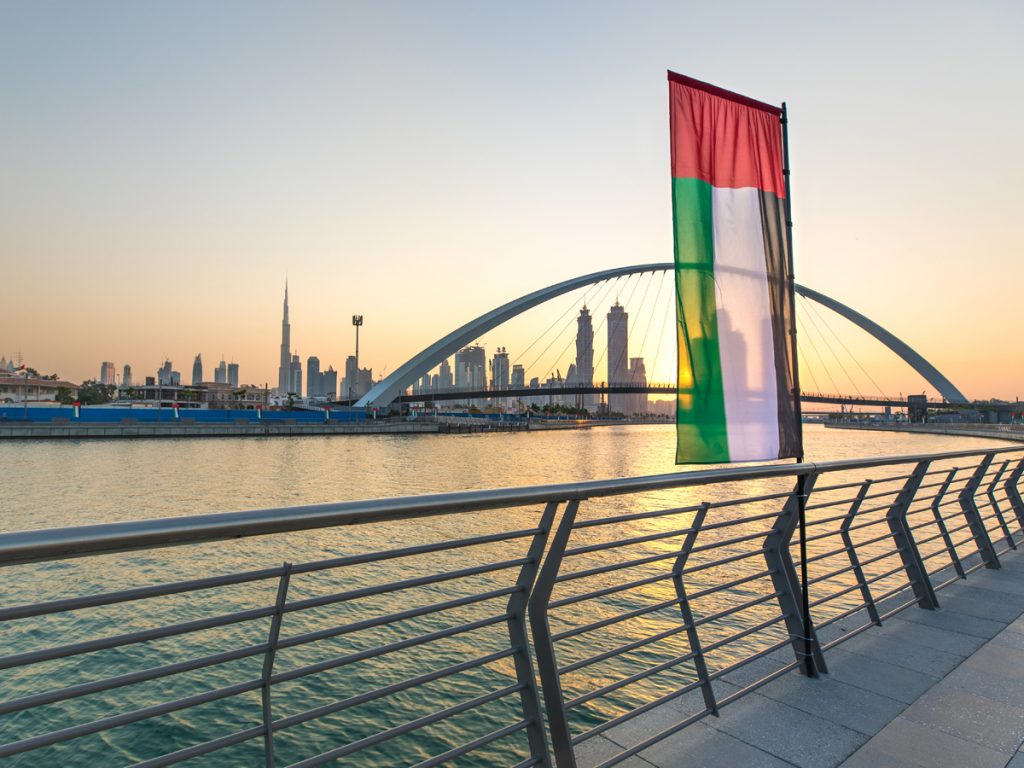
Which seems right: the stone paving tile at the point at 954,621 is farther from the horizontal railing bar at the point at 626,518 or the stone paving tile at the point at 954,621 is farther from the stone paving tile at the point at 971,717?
the horizontal railing bar at the point at 626,518

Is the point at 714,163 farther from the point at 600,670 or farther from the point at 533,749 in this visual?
the point at 600,670

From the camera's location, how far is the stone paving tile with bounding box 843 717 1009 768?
2541mm

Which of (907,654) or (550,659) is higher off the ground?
(550,659)

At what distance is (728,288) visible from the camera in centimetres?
330

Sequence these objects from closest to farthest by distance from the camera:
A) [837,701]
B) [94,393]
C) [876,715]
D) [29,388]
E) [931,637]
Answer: [876,715]
[837,701]
[931,637]
[29,388]
[94,393]

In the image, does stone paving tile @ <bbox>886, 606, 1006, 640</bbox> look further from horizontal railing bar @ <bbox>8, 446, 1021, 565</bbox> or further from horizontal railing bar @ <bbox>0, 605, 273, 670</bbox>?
horizontal railing bar @ <bbox>0, 605, 273, 670</bbox>

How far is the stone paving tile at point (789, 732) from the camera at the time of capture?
8.39 feet

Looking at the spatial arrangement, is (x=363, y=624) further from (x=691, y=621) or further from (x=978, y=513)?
(x=978, y=513)

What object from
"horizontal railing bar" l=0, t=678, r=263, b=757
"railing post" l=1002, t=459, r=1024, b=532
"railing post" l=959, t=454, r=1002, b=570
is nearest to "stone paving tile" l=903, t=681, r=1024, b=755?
"railing post" l=959, t=454, r=1002, b=570

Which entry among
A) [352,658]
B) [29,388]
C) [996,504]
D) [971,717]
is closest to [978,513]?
[996,504]

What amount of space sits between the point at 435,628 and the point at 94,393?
559ft

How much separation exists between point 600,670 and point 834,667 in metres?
3.45

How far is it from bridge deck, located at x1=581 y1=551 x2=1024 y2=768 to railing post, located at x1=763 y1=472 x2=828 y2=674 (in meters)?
0.16

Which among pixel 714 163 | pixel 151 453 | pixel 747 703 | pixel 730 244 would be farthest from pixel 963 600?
pixel 151 453
